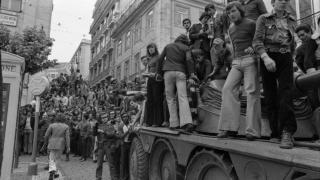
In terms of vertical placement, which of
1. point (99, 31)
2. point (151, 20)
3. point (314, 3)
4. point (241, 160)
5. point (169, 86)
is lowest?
point (241, 160)

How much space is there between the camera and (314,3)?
13703mm

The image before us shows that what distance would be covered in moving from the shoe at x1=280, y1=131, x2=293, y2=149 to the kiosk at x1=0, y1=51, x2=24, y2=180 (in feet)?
22.2

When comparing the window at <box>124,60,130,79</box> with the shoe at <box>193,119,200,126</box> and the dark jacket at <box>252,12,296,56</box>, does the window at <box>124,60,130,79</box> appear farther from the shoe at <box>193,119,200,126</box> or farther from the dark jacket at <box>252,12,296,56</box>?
the dark jacket at <box>252,12,296,56</box>

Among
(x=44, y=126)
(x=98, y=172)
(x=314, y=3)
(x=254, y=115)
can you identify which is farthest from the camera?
(x=44, y=126)

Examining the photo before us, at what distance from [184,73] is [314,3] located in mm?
10143

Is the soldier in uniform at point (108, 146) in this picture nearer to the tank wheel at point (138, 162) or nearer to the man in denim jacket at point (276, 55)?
the tank wheel at point (138, 162)

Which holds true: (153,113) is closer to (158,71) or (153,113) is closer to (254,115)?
(158,71)

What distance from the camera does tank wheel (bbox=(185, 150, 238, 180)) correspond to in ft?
13.1

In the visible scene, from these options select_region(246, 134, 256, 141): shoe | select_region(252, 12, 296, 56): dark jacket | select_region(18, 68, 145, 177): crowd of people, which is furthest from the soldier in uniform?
select_region(252, 12, 296, 56): dark jacket

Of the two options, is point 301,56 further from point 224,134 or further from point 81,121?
point 81,121

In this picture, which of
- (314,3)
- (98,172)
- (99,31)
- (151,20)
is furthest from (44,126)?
(99,31)

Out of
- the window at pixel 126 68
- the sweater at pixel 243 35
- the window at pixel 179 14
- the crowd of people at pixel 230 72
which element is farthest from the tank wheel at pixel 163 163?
the window at pixel 126 68

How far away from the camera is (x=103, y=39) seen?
49.2 m

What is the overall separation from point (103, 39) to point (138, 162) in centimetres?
4383
